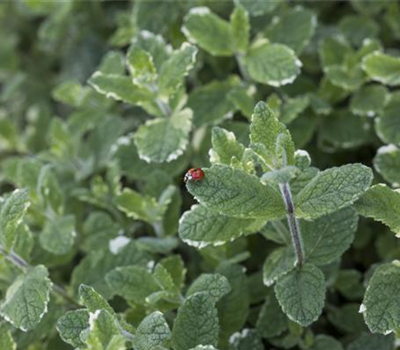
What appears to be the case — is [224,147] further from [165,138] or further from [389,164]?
[389,164]

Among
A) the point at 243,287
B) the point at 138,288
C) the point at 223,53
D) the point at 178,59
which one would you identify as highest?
the point at 178,59

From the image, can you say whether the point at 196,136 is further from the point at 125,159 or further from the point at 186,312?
the point at 186,312

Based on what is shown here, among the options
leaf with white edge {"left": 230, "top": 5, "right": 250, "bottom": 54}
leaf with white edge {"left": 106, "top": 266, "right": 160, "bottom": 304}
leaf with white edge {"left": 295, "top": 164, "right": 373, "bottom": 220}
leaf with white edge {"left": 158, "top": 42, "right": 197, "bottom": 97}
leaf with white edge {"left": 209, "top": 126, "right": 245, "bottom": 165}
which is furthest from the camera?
leaf with white edge {"left": 230, "top": 5, "right": 250, "bottom": 54}

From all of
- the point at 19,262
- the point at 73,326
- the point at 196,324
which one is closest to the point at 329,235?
the point at 196,324

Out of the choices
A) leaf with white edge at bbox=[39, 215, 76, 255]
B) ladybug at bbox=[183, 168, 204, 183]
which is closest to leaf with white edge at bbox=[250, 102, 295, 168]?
ladybug at bbox=[183, 168, 204, 183]

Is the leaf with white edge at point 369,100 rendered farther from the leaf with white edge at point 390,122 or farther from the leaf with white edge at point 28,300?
the leaf with white edge at point 28,300

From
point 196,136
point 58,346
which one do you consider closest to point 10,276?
point 58,346

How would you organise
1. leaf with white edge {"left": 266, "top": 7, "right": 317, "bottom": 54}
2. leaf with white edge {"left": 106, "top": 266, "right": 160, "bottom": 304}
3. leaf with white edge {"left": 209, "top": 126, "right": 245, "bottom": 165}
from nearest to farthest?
leaf with white edge {"left": 209, "top": 126, "right": 245, "bottom": 165}, leaf with white edge {"left": 106, "top": 266, "right": 160, "bottom": 304}, leaf with white edge {"left": 266, "top": 7, "right": 317, "bottom": 54}

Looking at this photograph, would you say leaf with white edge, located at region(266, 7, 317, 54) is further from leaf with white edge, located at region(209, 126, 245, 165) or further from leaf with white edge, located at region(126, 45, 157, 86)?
leaf with white edge, located at region(209, 126, 245, 165)
